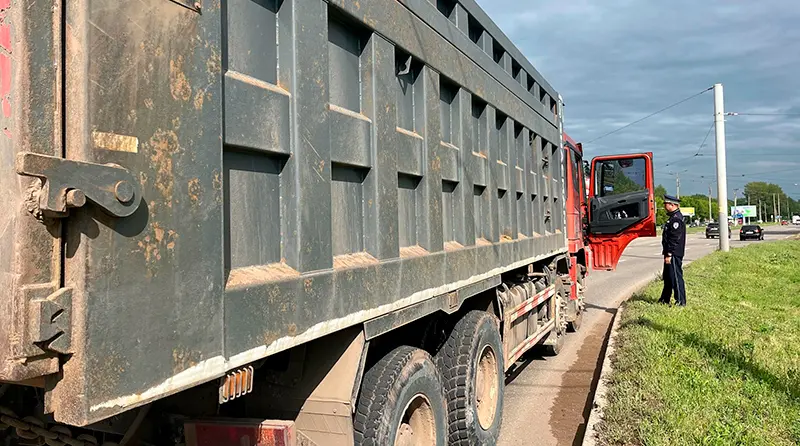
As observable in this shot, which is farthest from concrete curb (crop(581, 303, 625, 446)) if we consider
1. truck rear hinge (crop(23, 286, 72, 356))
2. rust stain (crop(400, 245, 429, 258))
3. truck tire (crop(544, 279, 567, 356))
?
truck rear hinge (crop(23, 286, 72, 356))

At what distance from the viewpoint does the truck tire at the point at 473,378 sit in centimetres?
385

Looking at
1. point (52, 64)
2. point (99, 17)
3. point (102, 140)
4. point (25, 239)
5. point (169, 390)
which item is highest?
point (99, 17)

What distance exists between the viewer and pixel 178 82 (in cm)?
168

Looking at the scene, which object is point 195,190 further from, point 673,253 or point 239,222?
point 673,253

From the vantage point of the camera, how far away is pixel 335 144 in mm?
2469

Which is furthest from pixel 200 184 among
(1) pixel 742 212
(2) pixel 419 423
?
(1) pixel 742 212

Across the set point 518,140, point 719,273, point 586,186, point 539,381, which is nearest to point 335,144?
point 518,140

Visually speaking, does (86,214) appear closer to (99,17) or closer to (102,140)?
(102,140)

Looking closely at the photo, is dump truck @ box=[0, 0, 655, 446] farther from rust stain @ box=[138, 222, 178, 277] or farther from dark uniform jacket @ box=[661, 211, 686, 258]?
dark uniform jacket @ box=[661, 211, 686, 258]

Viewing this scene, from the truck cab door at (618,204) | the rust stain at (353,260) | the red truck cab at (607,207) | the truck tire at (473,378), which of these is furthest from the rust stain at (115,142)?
the truck cab door at (618,204)

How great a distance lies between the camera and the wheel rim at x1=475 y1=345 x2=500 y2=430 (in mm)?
4480

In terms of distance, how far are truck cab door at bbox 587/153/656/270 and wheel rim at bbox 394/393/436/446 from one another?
294 inches

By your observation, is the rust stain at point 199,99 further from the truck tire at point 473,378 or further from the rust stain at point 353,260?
the truck tire at point 473,378

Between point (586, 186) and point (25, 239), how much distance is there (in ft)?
31.5
